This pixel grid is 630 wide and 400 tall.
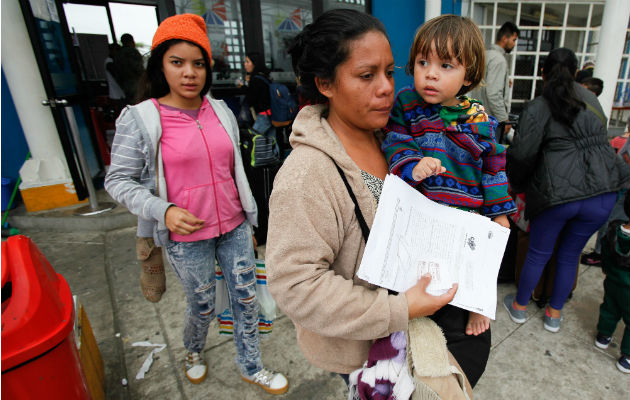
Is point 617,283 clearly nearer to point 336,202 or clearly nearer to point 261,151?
point 336,202

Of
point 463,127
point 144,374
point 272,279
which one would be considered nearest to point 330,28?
point 463,127

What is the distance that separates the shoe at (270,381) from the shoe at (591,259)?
306cm

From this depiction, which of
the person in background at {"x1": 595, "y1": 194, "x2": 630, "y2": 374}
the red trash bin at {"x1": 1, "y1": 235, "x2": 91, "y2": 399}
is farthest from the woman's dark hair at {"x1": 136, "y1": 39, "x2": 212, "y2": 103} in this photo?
the person in background at {"x1": 595, "y1": 194, "x2": 630, "y2": 374}

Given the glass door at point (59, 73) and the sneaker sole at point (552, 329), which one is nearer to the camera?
the sneaker sole at point (552, 329)

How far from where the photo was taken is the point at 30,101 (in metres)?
4.18

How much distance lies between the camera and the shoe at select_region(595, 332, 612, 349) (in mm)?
2418

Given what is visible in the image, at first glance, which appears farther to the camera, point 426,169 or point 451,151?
point 451,151

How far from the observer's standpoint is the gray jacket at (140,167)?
1672mm

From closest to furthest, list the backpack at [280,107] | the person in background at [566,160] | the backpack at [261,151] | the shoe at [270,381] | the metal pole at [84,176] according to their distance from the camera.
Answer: the shoe at [270,381]
the person in background at [566,160]
the backpack at [261,151]
the metal pole at [84,176]
the backpack at [280,107]

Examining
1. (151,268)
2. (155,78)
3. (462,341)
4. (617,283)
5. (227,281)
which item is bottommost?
(617,283)

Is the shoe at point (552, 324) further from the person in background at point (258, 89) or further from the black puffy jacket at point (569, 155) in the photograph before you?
the person in background at point (258, 89)

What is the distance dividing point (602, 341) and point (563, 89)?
170 cm

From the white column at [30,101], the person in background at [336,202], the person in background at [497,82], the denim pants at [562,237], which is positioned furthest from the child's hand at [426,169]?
the white column at [30,101]

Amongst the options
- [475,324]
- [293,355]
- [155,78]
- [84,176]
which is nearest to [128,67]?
[84,176]
